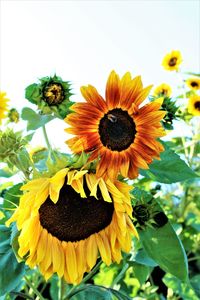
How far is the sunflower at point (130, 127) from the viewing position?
2.71 feet

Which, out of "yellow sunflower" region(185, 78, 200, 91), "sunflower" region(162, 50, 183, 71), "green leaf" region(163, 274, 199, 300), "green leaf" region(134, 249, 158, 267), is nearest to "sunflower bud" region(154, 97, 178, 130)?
"green leaf" region(134, 249, 158, 267)

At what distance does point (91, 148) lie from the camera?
0.84 m

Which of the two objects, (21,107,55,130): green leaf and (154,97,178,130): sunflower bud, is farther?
(154,97,178,130): sunflower bud

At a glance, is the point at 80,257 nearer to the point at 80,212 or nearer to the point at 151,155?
the point at 80,212

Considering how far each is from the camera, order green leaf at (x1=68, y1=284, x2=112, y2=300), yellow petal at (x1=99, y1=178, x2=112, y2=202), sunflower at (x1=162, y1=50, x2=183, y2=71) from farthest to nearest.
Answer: sunflower at (x1=162, y1=50, x2=183, y2=71)
green leaf at (x1=68, y1=284, x2=112, y2=300)
yellow petal at (x1=99, y1=178, x2=112, y2=202)

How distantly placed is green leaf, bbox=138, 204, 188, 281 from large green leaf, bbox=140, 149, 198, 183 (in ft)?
0.29

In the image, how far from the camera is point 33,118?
98cm

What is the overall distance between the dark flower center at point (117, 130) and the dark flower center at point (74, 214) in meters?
0.09

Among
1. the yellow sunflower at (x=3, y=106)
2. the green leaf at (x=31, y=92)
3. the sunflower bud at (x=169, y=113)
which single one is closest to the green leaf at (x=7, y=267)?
the green leaf at (x=31, y=92)

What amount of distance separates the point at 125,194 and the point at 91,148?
0.09 meters

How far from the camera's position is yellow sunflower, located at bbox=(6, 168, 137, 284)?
2.70 ft

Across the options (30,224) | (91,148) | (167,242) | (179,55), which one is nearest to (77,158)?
(91,148)

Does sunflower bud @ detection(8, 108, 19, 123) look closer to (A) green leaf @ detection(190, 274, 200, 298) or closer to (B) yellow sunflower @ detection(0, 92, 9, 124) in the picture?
(B) yellow sunflower @ detection(0, 92, 9, 124)

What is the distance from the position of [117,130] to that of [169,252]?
23 cm
